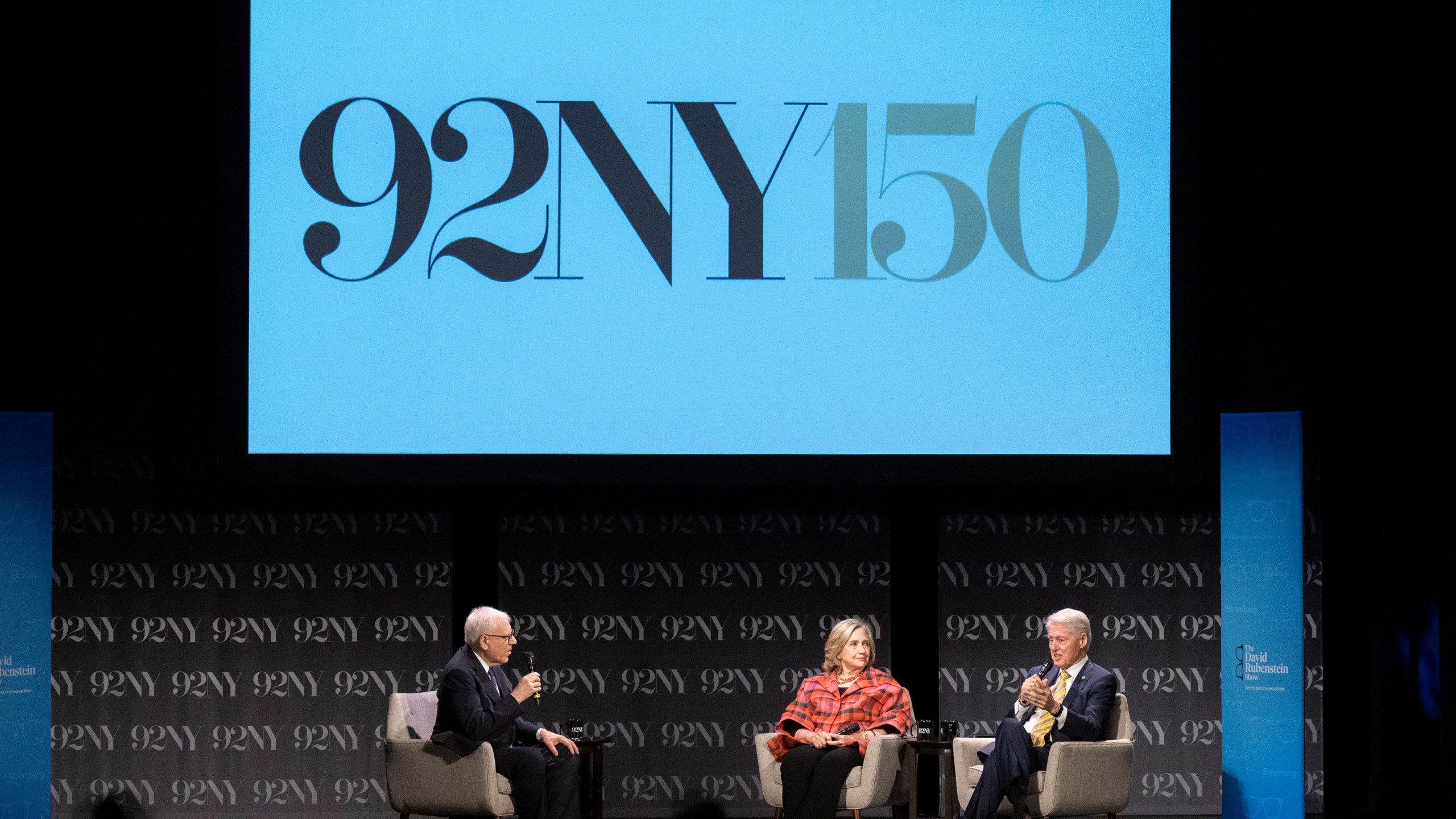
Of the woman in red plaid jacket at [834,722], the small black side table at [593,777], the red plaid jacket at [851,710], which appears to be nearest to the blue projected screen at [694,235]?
the woman in red plaid jacket at [834,722]

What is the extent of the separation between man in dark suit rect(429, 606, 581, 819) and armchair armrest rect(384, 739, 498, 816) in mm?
60

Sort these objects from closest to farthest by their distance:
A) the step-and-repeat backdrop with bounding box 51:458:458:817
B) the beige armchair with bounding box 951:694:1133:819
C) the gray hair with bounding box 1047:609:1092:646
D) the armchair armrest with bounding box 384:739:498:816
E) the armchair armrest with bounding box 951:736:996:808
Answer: the beige armchair with bounding box 951:694:1133:819 < the armchair armrest with bounding box 384:739:498:816 < the gray hair with bounding box 1047:609:1092:646 < the armchair armrest with bounding box 951:736:996:808 < the step-and-repeat backdrop with bounding box 51:458:458:817

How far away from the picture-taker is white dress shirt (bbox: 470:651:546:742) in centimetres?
574

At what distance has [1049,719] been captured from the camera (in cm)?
566

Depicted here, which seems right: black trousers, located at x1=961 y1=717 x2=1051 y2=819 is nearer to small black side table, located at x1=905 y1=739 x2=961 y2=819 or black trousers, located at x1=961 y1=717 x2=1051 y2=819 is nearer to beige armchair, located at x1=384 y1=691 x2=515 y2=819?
small black side table, located at x1=905 y1=739 x2=961 y2=819

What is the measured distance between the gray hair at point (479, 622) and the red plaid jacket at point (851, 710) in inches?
48.7

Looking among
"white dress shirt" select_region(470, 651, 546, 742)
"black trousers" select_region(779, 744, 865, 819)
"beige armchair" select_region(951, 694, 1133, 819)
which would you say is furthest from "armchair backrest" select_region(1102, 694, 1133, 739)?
"white dress shirt" select_region(470, 651, 546, 742)

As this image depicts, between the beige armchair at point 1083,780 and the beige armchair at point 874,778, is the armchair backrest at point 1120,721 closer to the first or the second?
the beige armchair at point 1083,780

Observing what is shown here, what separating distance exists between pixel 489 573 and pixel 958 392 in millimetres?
2373

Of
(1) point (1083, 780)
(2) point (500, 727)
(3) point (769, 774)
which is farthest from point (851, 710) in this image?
(2) point (500, 727)

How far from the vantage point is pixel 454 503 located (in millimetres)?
6777

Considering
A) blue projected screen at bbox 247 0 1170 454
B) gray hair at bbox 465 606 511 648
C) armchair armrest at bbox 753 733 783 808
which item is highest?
blue projected screen at bbox 247 0 1170 454

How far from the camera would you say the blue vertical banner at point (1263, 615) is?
19.6ft

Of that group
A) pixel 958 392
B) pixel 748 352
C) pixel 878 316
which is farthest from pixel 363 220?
pixel 958 392
